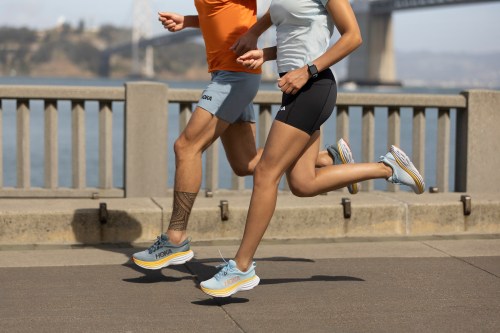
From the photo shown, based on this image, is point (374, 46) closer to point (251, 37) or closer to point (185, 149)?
point (185, 149)

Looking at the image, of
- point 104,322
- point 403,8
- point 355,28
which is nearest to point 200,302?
point 104,322

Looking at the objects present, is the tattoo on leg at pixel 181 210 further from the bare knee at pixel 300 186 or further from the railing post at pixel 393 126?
the railing post at pixel 393 126

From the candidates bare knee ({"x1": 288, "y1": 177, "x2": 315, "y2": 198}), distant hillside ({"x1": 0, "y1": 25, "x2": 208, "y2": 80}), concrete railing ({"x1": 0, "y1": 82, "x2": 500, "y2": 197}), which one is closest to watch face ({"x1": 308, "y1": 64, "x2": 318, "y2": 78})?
bare knee ({"x1": 288, "y1": 177, "x2": 315, "y2": 198})

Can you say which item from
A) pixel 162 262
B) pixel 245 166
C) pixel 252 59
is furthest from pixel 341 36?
pixel 162 262

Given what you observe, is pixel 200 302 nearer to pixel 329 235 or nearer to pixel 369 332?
pixel 369 332

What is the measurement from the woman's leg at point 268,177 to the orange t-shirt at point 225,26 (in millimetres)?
658

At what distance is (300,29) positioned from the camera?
4.95m

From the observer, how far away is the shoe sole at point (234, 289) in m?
4.88

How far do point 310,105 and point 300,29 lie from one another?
0.37 meters

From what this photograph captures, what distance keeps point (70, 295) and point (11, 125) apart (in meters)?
47.4

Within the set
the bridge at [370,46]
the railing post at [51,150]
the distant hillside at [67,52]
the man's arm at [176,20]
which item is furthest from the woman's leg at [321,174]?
the distant hillside at [67,52]

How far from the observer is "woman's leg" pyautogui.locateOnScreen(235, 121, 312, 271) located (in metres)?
4.98

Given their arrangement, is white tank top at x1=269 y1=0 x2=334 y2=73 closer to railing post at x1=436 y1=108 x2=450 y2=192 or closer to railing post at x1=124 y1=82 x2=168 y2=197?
railing post at x1=124 y1=82 x2=168 y2=197

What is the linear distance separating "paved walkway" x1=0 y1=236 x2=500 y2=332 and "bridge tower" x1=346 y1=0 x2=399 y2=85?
8976cm
